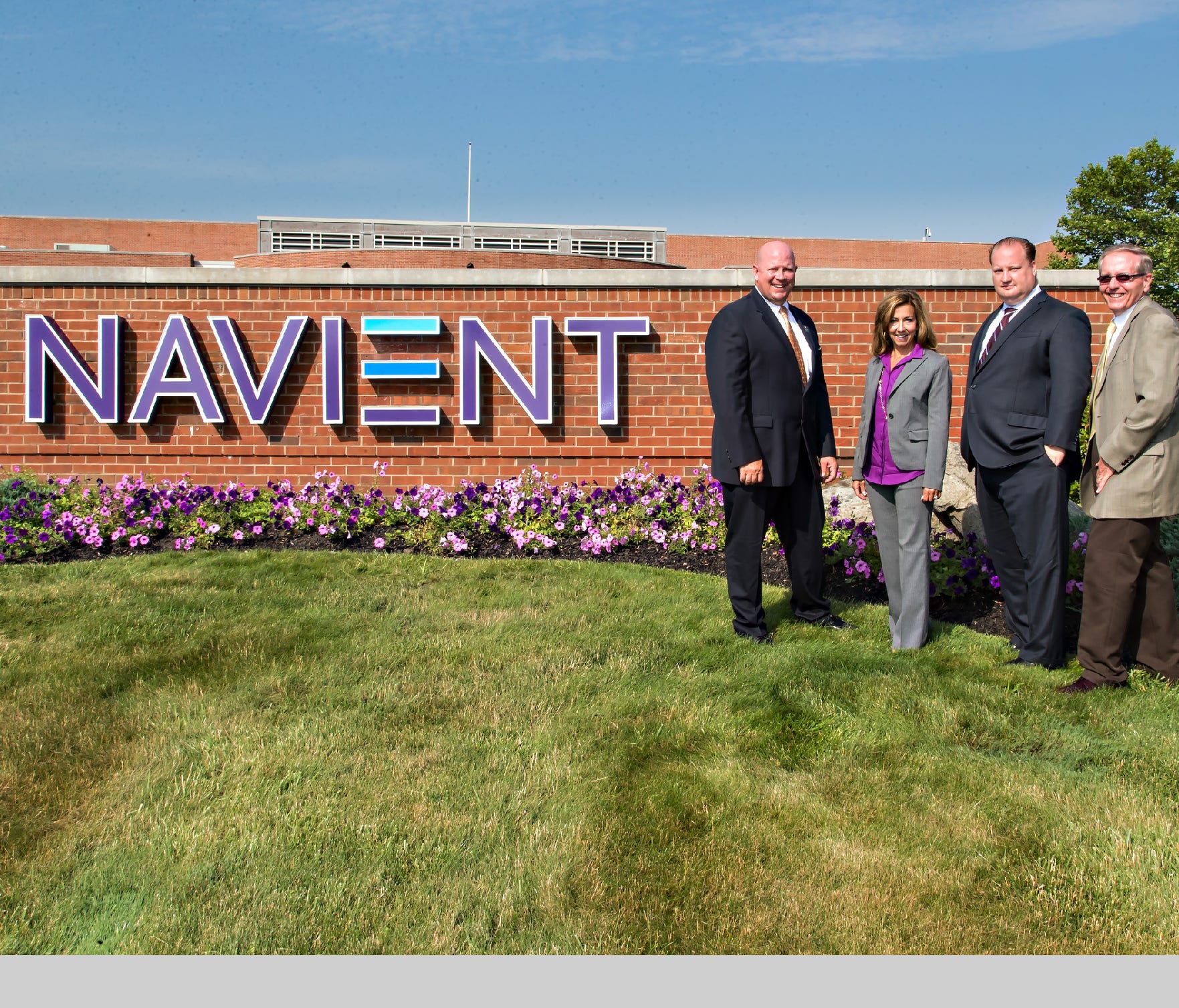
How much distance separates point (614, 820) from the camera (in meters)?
3.33

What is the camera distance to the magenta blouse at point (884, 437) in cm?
507

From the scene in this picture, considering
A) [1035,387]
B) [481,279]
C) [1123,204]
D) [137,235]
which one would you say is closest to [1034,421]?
[1035,387]

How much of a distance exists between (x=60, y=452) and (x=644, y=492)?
5.50 meters

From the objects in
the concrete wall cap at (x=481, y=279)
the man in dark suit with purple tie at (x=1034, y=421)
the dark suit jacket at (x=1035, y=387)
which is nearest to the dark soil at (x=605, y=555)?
the man in dark suit with purple tie at (x=1034, y=421)

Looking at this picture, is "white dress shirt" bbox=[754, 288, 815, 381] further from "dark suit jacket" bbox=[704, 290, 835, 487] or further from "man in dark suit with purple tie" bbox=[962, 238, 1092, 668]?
"man in dark suit with purple tie" bbox=[962, 238, 1092, 668]

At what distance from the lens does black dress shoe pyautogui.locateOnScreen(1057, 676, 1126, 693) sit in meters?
4.48

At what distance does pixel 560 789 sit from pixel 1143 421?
3.03 m

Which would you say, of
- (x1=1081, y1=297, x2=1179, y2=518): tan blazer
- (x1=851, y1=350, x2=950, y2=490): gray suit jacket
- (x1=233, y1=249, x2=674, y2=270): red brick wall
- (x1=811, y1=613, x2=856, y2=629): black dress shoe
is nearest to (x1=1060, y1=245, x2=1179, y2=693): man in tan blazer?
(x1=1081, y1=297, x2=1179, y2=518): tan blazer

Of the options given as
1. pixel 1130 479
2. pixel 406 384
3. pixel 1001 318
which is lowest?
pixel 1130 479

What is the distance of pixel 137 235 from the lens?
157 feet

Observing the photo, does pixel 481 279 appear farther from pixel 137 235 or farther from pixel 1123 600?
pixel 137 235

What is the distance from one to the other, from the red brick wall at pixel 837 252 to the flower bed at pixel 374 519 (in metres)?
43.0

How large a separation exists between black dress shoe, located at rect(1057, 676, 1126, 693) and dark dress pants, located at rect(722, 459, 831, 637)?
1.38 meters

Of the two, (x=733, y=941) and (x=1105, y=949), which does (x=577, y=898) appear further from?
(x=1105, y=949)
